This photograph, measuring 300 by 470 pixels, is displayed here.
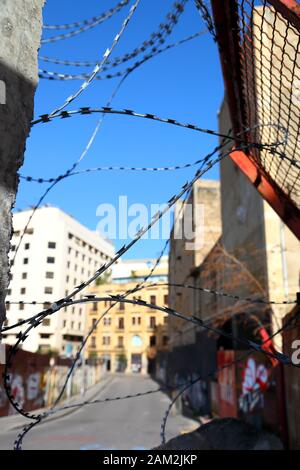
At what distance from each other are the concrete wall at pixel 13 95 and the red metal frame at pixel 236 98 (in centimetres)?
168

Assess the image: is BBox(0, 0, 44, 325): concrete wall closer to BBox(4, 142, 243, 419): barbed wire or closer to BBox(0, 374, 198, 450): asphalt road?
BBox(4, 142, 243, 419): barbed wire

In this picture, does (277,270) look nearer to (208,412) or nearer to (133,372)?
(208,412)

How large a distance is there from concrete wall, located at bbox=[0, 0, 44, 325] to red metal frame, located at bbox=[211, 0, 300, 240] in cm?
168

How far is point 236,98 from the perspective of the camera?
13.8 ft

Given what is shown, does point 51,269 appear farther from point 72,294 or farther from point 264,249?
point 72,294


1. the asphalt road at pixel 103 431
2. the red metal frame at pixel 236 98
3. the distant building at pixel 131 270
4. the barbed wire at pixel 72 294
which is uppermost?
the distant building at pixel 131 270

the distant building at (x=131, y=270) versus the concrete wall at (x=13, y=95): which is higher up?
the distant building at (x=131, y=270)

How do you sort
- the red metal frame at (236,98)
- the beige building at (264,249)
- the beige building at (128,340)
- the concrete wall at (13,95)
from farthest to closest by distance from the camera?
the beige building at (128,340)
the beige building at (264,249)
the red metal frame at (236,98)
the concrete wall at (13,95)

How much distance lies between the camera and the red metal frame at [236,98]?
10.5ft

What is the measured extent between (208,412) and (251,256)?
23.3 feet

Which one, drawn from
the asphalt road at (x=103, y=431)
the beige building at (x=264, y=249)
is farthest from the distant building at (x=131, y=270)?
the beige building at (x=264, y=249)

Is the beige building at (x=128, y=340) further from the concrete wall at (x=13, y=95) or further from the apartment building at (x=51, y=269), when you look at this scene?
the concrete wall at (x=13, y=95)

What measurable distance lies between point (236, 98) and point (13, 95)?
289 cm
